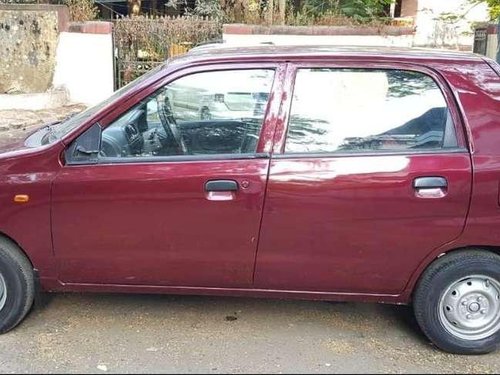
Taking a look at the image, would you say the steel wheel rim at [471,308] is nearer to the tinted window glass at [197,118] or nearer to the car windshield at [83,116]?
the tinted window glass at [197,118]

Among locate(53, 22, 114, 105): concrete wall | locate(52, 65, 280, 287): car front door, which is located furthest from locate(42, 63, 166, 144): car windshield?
locate(53, 22, 114, 105): concrete wall

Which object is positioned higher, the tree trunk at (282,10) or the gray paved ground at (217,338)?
the tree trunk at (282,10)

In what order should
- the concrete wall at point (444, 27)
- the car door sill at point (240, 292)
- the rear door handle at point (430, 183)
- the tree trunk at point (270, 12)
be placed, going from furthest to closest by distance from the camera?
the concrete wall at point (444, 27)
the tree trunk at point (270, 12)
the car door sill at point (240, 292)
the rear door handle at point (430, 183)

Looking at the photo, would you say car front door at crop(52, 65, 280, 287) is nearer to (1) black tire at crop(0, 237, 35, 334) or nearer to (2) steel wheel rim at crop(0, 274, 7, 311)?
(1) black tire at crop(0, 237, 35, 334)

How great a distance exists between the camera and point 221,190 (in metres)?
3.33

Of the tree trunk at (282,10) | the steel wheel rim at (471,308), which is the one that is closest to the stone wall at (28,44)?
the tree trunk at (282,10)

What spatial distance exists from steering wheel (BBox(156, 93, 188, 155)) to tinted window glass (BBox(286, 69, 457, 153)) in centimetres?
63

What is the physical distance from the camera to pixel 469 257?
3.37m

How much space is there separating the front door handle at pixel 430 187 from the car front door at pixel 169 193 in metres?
0.83

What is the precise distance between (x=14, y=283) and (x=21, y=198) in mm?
499

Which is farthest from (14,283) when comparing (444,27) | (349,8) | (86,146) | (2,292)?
(444,27)

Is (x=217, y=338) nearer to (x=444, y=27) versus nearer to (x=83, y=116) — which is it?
(x=83, y=116)

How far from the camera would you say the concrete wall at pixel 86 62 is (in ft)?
35.0

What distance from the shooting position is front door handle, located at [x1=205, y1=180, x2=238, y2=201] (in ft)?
10.9
